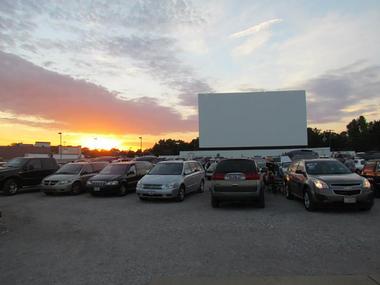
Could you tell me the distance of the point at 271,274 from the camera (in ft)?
19.1

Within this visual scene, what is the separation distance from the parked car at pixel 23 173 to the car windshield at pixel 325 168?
1382 cm

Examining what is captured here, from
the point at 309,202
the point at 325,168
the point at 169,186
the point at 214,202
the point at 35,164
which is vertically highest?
the point at 35,164

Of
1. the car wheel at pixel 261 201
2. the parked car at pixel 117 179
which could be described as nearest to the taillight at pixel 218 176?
the car wheel at pixel 261 201

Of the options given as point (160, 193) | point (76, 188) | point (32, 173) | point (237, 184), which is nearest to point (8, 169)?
point (32, 173)

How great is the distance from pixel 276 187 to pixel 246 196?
559 centimetres

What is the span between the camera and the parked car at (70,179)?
60.2 feet

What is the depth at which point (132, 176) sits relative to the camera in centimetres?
1897

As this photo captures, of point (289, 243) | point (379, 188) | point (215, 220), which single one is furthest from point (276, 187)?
point (289, 243)

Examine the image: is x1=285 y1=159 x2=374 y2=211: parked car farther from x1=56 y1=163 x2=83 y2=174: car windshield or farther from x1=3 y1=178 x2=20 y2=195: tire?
x1=3 y1=178 x2=20 y2=195: tire

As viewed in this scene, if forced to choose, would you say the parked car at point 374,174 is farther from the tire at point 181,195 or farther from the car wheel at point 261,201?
the tire at point 181,195

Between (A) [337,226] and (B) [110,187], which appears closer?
(A) [337,226]

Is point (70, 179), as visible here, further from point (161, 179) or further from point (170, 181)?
point (170, 181)

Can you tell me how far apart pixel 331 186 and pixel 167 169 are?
7.55m

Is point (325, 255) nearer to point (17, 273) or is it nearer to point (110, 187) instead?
point (17, 273)
